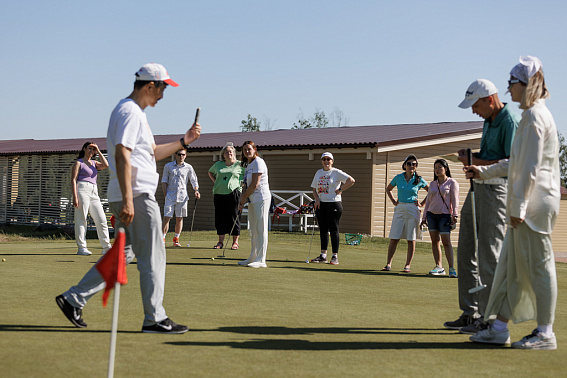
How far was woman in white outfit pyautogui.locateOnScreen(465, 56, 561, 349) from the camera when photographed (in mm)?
5508

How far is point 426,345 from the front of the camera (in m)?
5.76

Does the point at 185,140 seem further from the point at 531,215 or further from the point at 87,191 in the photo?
the point at 87,191

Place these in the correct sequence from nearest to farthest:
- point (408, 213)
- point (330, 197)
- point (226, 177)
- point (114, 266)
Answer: point (114, 266) → point (408, 213) → point (330, 197) → point (226, 177)

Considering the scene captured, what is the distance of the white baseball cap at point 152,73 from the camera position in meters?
5.95

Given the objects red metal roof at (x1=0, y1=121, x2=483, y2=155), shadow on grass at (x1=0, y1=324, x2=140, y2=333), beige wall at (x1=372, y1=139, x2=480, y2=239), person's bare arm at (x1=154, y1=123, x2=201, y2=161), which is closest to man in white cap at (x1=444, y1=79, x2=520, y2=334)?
person's bare arm at (x1=154, y1=123, x2=201, y2=161)

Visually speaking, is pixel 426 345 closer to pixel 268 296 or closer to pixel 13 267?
pixel 268 296

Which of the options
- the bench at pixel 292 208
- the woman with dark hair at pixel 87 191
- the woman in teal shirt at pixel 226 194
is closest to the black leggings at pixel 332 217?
the woman in teal shirt at pixel 226 194

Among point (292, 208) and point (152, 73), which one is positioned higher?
point (152, 73)

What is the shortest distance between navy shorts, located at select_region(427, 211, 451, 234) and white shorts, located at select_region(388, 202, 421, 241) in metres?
0.38

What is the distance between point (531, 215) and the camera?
558 centimetres

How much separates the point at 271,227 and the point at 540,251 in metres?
18.3

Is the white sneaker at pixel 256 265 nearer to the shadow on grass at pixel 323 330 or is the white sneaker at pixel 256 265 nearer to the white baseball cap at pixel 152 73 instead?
the shadow on grass at pixel 323 330

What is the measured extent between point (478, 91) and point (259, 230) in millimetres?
5939

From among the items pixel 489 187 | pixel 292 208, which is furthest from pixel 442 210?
pixel 292 208
